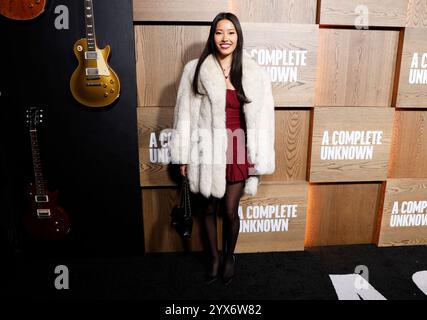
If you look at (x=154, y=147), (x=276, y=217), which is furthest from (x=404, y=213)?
(x=154, y=147)

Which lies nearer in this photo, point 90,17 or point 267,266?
point 90,17

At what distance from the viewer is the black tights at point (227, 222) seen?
2092 millimetres

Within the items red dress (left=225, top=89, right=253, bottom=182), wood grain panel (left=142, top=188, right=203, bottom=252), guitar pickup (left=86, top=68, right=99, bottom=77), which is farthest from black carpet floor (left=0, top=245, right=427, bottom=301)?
guitar pickup (left=86, top=68, right=99, bottom=77)

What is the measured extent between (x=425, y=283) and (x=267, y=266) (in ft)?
3.27

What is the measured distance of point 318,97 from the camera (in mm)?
2357

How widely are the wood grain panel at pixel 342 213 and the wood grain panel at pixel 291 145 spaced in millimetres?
200

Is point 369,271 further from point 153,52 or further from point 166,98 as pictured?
point 153,52

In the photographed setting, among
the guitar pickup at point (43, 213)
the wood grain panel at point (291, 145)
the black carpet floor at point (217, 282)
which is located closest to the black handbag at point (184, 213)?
the black carpet floor at point (217, 282)

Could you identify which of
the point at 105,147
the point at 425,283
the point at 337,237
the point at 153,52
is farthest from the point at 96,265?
the point at 425,283

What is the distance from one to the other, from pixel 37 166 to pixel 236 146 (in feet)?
4.26

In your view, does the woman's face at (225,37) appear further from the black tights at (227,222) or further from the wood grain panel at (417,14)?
the wood grain panel at (417,14)

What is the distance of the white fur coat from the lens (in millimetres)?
1885

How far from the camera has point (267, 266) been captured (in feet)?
7.72

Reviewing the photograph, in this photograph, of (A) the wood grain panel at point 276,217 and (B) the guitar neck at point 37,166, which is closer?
(B) the guitar neck at point 37,166
